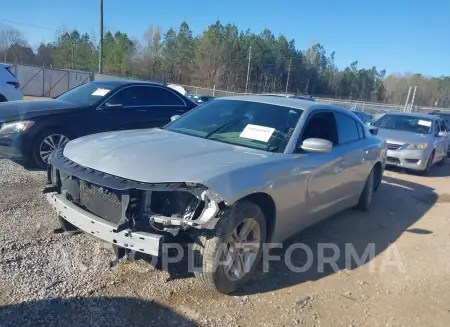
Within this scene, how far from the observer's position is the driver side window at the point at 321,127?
159 inches

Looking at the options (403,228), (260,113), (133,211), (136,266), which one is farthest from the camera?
(403,228)

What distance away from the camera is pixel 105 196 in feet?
9.72

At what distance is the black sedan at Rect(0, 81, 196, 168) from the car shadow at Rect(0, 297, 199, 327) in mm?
3843

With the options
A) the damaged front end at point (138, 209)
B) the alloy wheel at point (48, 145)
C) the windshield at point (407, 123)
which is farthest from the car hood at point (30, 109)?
the windshield at point (407, 123)

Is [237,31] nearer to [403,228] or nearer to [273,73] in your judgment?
[273,73]

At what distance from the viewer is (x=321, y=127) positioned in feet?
14.4

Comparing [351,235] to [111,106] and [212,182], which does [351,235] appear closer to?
[212,182]

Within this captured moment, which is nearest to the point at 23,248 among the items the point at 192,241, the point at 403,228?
the point at 192,241

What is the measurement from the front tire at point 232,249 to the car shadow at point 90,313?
40 cm

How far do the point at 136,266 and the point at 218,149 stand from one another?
1.29 metres

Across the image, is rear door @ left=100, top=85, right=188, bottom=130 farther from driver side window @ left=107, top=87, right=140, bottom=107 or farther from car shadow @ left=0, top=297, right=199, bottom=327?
car shadow @ left=0, top=297, right=199, bottom=327

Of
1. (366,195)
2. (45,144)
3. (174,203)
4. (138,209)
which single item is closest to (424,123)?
(366,195)

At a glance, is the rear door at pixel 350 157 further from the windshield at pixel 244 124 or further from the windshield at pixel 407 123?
the windshield at pixel 407 123

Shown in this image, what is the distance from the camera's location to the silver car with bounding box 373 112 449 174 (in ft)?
30.7
